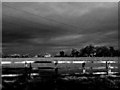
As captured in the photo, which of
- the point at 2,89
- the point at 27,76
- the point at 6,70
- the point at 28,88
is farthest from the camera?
the point at 6,70

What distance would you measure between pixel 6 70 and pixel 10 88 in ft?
29.3

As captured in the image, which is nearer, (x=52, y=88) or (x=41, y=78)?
(x=52, y=88)

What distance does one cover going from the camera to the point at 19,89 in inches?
389

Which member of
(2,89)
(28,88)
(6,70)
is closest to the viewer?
(2,89)

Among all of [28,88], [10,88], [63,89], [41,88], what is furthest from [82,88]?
[10,88]

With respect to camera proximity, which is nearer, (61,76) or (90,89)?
(90,89)

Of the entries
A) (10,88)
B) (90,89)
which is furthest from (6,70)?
(90,89)

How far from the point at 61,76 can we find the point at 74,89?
169 inches

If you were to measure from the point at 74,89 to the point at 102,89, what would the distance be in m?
1.46

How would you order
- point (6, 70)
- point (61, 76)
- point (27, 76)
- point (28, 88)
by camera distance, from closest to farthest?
point (28, 88) < point (27, 76) < point (61, 76) < point (6, 70)

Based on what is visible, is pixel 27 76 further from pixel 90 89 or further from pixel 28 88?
pixel 90 89

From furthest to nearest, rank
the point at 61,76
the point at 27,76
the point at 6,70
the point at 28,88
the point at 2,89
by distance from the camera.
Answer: the point at 6,70, the point at 61,76, the point at 27,76, the point at 28,88, the point at 2,89

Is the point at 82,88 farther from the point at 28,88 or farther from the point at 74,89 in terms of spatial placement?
the point at 28,88

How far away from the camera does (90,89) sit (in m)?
10.6
